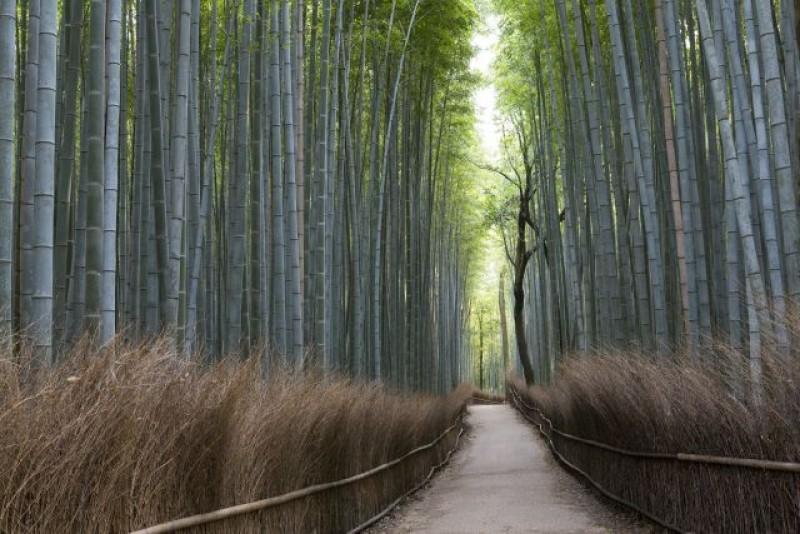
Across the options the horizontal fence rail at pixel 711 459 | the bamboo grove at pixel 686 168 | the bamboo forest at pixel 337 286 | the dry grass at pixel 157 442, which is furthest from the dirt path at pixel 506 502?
the bamboo grove at pixel 686 168

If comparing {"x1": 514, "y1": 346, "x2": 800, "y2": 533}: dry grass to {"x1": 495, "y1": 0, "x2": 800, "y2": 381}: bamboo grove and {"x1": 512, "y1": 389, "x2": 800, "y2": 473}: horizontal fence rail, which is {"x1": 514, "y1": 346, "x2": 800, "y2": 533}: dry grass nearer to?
{"x1": 512, "y1": 389, "x2": 800, "y2": 473}: horizontal fence rail

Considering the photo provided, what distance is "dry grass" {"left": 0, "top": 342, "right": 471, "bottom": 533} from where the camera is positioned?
7.03ft

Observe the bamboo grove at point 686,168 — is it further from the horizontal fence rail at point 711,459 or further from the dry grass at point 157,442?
the dry grass at point 157,442

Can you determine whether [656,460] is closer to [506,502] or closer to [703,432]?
[703,432]

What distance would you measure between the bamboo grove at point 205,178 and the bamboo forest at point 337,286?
0.02m

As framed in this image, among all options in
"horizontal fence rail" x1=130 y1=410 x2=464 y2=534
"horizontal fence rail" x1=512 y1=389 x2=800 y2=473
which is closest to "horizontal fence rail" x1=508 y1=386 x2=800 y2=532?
"horizontal fence rail" x1=512 y1=389 x2=800 y2=473

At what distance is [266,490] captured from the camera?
415cm

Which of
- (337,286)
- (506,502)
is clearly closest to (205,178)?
(337,286)

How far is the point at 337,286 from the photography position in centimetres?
831

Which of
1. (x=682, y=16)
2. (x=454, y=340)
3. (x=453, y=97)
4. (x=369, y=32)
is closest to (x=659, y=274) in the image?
(x=682, y=16)

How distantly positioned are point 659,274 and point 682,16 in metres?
2.53

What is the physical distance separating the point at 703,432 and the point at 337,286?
451 centimetres

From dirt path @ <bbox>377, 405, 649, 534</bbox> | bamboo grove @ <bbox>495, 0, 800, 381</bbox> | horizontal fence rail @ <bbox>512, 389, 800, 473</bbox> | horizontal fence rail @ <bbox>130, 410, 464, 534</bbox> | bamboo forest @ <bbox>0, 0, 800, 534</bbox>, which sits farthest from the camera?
dirt path @ <bbox>377, 405, 649, 534</bbox>

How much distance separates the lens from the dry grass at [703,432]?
136 inches
